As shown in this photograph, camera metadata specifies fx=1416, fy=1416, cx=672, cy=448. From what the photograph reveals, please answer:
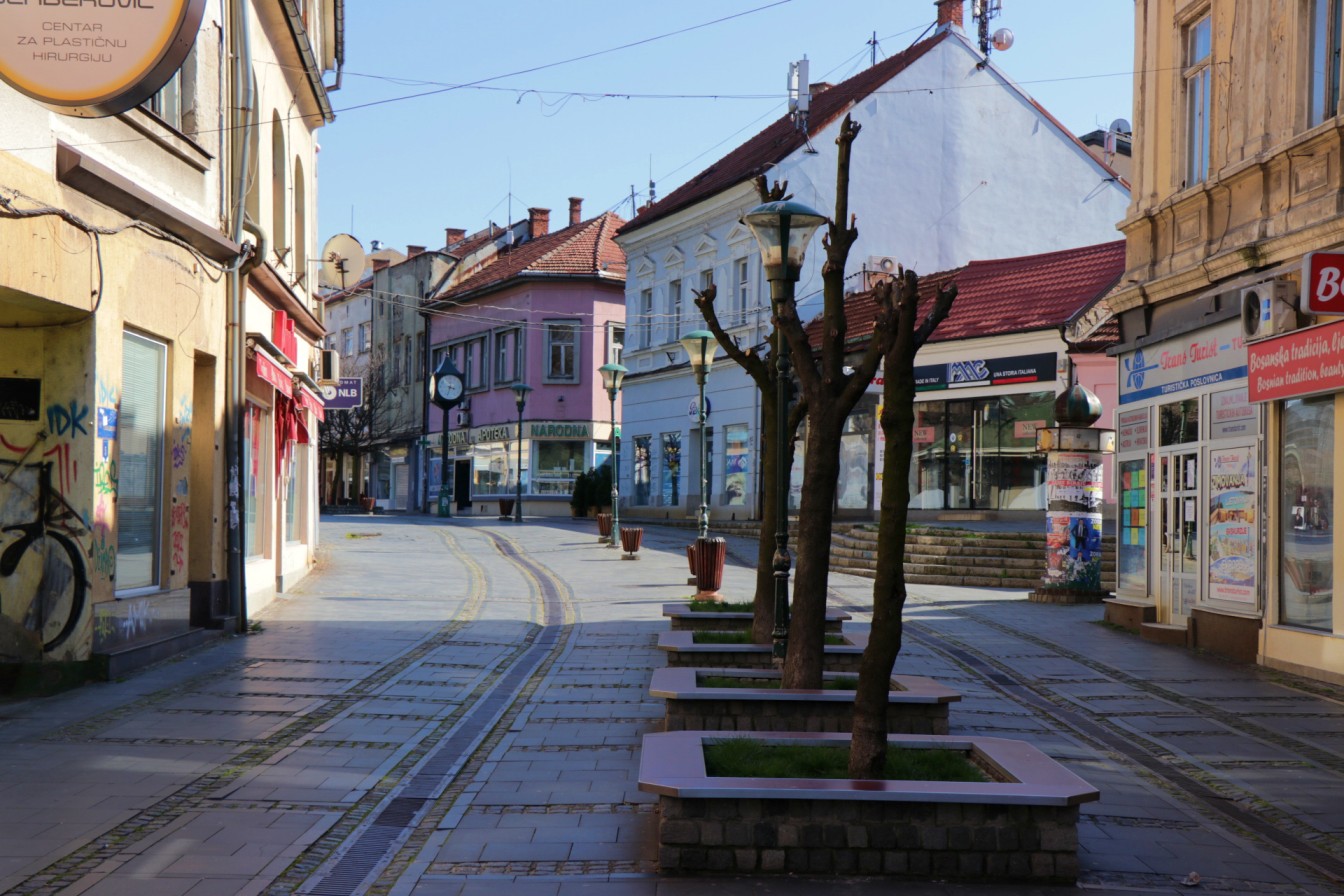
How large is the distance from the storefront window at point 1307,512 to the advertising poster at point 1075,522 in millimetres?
6746

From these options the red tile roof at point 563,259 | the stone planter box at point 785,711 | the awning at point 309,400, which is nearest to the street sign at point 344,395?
the awning at point 309,400

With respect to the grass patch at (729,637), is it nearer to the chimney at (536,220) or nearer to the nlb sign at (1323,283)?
the nlb sign at (1323,283)

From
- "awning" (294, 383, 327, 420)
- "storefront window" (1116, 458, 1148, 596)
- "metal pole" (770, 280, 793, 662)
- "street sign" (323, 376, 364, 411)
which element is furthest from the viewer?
"street sign" (323, 376, 364, 411)

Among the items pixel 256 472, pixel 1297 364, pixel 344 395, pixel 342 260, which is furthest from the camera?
pixel 344 395

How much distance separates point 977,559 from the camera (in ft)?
79.5

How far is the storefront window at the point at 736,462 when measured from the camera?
38.3 metres

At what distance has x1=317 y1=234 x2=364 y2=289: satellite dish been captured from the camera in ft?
76.0

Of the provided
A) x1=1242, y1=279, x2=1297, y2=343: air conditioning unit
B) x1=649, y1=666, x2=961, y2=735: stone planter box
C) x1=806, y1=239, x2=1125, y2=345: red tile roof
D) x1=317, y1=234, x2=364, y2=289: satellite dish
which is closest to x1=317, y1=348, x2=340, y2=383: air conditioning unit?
x1=317, y1=234, x2=364, y2=289: satellite dish

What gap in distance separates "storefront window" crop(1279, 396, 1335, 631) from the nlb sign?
1560mm

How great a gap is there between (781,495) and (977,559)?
1404cm

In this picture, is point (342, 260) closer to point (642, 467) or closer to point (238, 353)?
point (238, 353)

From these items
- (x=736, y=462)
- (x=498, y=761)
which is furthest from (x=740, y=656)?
(x=736, y=462)

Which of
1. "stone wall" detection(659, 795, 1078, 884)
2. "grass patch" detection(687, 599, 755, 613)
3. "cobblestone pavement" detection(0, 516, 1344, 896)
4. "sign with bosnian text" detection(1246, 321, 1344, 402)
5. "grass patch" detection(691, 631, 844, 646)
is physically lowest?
"cobblestone pavement" detection(0, 516, 1344, 896)

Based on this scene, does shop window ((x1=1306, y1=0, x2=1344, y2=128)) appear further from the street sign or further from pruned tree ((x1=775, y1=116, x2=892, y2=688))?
the street sign
